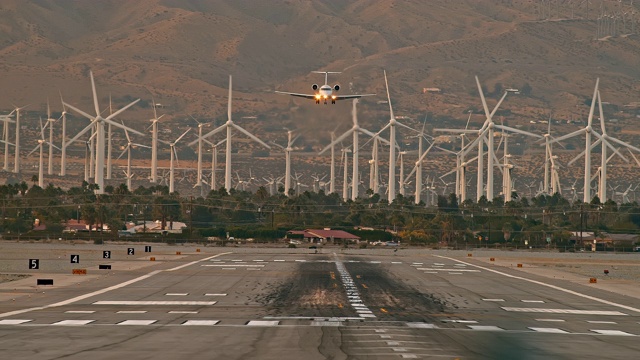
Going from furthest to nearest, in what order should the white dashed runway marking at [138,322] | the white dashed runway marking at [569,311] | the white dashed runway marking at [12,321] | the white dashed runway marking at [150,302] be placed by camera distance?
the white dashed runway marking at [150,302] → the white dashed runway marking at [569,311] → the white dashed runway marking at [138,322] → the white dashed runway marking at [12,321]

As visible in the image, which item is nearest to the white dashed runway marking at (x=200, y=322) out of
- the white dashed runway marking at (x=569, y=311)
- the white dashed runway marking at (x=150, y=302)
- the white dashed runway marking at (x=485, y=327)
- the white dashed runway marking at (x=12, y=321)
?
the white dashed runway marking at (x=12, y=321)

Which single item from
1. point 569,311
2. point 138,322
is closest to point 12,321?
point 138,322

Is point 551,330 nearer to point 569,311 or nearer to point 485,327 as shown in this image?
point 485,327

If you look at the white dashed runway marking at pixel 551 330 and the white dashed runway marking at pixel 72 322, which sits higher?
the white dashed runway marking at pixel 72 322

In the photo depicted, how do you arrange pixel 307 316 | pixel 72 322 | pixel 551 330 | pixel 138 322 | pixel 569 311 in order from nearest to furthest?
pixel 72 322
pixel 551 330
pixel 138 322
pixel 307 316
pixel 569 311

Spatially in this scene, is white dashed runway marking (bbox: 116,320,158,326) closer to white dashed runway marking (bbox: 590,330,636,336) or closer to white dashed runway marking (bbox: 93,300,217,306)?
white dashed runway marking (bbox: 93,300,217,306)

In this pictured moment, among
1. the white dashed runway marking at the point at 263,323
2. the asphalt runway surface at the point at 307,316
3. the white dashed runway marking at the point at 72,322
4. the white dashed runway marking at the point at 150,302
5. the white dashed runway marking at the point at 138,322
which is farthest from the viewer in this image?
the white dashed runway marking at the point at 150,302

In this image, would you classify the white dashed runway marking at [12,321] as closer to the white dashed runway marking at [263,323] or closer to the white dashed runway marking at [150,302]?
the white dashed runway marking at [263,323]

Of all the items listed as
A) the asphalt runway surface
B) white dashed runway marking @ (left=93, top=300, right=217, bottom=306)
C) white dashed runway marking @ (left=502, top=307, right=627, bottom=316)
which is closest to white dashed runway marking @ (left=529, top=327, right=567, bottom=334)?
the asphalt runway surface

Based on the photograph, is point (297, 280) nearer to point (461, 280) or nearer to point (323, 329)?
point (461, 280)
